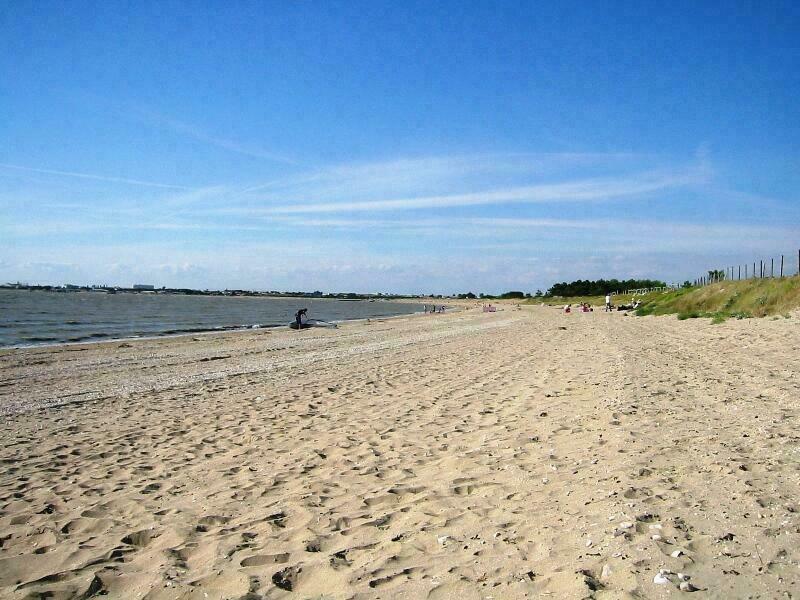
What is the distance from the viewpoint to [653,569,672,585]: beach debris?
2.88 meters

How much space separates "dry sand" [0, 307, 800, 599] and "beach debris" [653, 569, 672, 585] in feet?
0.06

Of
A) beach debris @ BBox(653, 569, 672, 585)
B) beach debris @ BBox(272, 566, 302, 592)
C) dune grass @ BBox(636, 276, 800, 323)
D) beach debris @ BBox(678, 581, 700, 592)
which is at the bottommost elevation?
beach debris @ BBox(272, 566, 302, 592)

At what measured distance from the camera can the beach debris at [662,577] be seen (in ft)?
9.44

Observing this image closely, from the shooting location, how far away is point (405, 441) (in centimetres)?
659

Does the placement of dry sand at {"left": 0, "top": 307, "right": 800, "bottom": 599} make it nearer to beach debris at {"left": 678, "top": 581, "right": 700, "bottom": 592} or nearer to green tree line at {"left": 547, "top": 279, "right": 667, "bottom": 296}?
beach debris at {"left": 678, "top": 581, "right": 700, "bottom": 592}

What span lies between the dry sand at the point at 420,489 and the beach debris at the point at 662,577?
0.06 ft

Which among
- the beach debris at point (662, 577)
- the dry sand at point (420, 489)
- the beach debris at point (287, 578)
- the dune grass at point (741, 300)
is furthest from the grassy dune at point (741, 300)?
the beach debris at point (287, 578)

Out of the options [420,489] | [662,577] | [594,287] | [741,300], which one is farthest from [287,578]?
[594,287]

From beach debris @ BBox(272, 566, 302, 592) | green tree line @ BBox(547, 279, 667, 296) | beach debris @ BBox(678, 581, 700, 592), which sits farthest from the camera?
green tree line @ BBox(547, 279, 667, 296)

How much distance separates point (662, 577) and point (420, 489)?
2383 mm

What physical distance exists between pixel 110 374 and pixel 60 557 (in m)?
11.6

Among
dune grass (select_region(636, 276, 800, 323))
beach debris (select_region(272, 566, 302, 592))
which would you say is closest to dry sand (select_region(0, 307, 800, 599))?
beach debris (select_region(272, 566, 302, 592))

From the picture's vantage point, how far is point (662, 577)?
2.91m

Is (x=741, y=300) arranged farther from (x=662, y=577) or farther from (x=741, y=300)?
(x=662, y=577)
